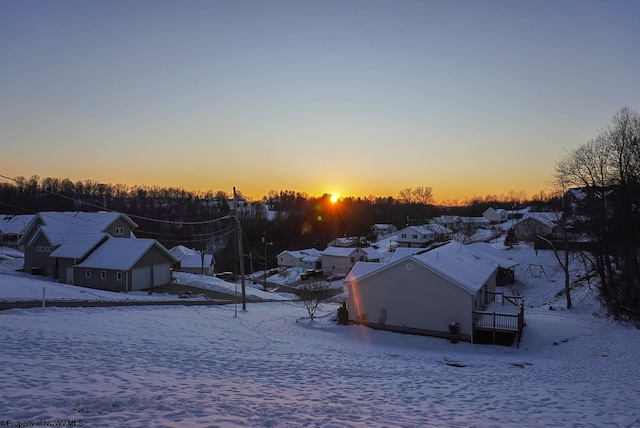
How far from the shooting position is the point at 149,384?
891 centimetres

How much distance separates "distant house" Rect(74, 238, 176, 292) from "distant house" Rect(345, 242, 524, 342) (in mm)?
19804

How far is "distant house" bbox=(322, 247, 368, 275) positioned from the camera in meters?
71.0

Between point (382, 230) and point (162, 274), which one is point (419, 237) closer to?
point (382, 230)

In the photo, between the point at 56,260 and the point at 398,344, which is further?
the point at 56,260

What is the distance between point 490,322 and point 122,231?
38.1 meters

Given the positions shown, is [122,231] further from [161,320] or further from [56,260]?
[161,320]

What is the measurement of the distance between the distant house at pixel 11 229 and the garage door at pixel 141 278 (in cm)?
4184

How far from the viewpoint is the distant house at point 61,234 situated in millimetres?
37375

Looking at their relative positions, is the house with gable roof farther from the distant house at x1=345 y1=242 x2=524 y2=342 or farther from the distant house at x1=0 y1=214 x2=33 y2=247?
the distant house at x1=0 y1=214 x2=33 y2=247

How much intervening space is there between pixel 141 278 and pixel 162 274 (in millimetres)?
2655

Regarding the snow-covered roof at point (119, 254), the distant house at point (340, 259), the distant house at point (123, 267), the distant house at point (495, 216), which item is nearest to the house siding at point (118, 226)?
the distant house at point (123, 267)

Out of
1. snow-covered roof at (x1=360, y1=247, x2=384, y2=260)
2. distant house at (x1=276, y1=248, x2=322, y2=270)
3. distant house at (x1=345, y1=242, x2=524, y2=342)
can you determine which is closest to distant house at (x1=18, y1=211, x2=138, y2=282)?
distant house at (x1=345, y1=242, x2=524, y2=342)

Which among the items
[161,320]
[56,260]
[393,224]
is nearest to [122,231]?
[56,260]

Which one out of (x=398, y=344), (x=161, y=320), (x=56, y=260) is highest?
(x=56, y=260)
